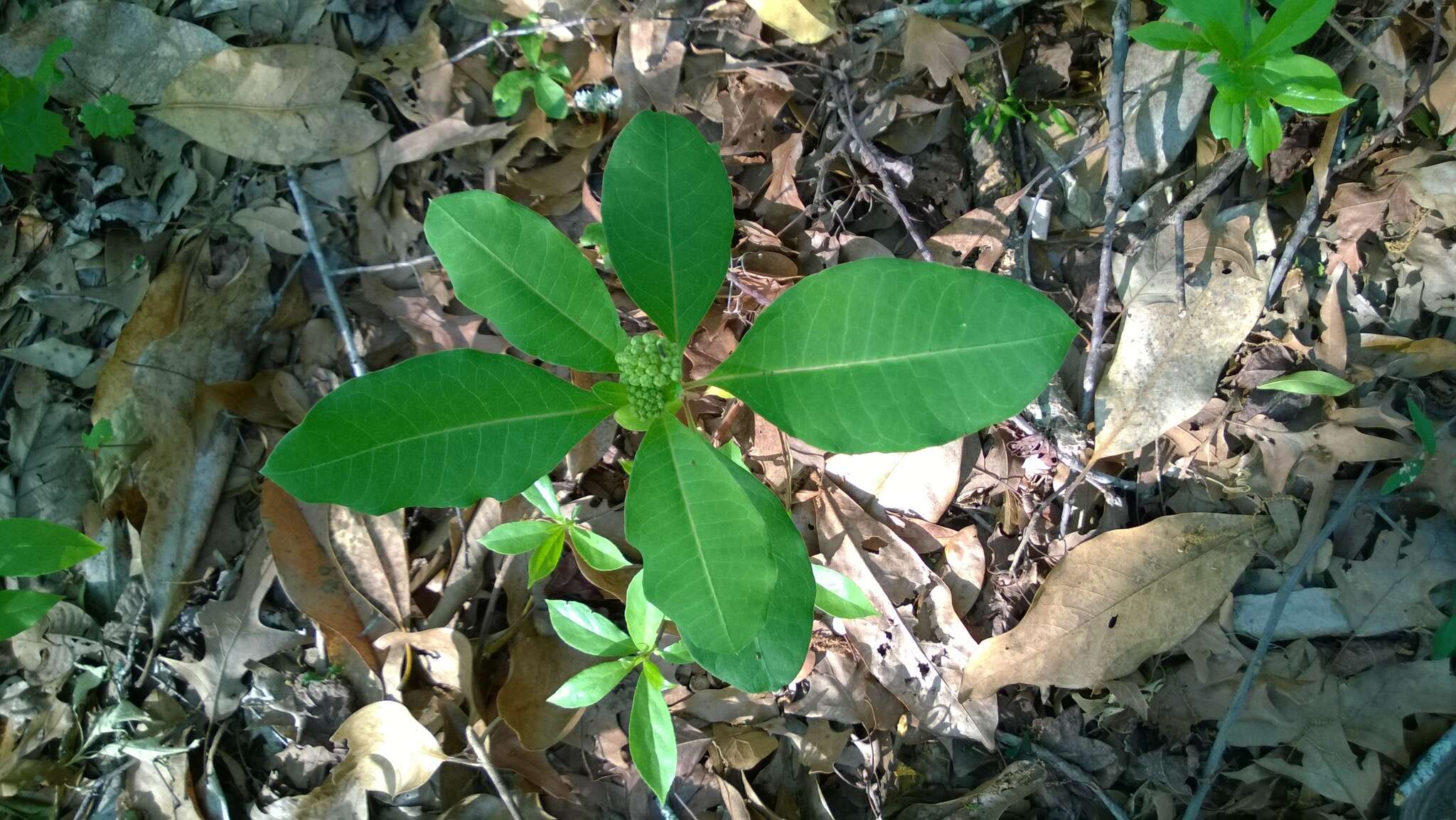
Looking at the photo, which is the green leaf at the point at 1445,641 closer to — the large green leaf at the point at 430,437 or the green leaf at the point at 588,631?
the green leaf at the point at 588,631

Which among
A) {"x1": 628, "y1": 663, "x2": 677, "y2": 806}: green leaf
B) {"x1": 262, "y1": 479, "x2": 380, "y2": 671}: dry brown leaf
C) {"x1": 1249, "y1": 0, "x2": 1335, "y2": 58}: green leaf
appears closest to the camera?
{"x1": 1249, "y1": 0, "x2": 1335, "y2": 58}: green leaf

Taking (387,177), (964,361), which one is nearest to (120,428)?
(387,177)

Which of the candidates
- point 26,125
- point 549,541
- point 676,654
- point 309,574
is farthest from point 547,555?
point 26,125

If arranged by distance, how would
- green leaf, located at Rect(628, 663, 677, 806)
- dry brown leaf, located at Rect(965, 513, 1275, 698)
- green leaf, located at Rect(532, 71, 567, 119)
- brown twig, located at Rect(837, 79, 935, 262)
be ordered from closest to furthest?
green leaf, located at Rect(628, 663, 677, 806)
dry brown leaf, located at Rect(965, 513, 1275, 698)
brown twig, located at Rect(837, 79, 935, 262)
green leaf, located at Rect(532, 71, 567, 119)

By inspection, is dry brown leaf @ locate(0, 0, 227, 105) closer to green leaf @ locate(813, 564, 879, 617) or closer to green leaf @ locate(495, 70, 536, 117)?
green leaf @ locate(495, 70, 536, 117)

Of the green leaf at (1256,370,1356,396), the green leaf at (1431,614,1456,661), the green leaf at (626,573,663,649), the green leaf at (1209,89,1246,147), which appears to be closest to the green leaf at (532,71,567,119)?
the green leaf at (626,573,663,649)

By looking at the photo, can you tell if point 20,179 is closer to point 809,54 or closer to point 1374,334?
point 809,54

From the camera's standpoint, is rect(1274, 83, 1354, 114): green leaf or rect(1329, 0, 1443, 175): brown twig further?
rect(1329, 0, 1443, 175): brown twig
